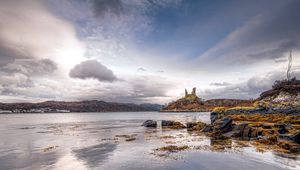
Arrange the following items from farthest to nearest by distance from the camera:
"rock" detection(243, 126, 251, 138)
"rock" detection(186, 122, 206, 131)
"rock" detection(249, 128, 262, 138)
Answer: "rock" detection(186, 122, 206, 131) < "rock" detection(243, 126, 251, 138) < "rock" detection(249, 128, 262, 138)

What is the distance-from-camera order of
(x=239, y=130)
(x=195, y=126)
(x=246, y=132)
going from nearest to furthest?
(x=246, y=132)
(x=239, y=130)
(x=195, y=126)

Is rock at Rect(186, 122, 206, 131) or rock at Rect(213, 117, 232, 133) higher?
rock at Rect(213, 117, 232, 133)

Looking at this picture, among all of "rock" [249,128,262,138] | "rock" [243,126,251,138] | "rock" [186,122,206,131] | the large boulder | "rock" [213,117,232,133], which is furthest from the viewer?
"rock" [186,122,206,131]

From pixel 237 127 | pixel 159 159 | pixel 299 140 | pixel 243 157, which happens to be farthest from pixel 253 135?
pixel 159 159

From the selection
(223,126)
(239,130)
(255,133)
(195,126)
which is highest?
(223,126)

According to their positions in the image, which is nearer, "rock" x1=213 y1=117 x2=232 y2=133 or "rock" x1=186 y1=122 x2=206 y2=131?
"rock" x1=213 y1=117 x2=232 y2=133

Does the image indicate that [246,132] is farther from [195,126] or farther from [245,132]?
[195,126]

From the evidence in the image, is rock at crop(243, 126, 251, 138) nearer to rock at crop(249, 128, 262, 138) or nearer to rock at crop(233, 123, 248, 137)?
rock at crop(233, 123, 248, 137)

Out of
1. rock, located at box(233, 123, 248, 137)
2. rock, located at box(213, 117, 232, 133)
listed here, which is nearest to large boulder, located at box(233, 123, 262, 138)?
rock, located at box(233, 123, 248, 137)

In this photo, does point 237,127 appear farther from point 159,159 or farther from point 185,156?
point 159,159

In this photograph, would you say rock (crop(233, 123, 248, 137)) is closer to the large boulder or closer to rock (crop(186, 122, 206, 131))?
the large boulder

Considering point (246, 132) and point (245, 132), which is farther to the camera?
point (245, 132)

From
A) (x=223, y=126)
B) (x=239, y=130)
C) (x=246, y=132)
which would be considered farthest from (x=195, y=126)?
(x=246, y=132)

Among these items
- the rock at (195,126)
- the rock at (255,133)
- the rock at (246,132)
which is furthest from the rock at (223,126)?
the rock at (195,126)
